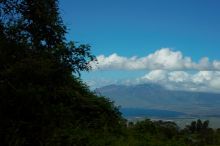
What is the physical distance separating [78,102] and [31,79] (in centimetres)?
834

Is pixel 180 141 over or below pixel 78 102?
below

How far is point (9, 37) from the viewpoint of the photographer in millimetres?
19781

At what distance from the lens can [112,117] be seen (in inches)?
1125

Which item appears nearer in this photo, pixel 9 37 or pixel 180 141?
pixel 9 37

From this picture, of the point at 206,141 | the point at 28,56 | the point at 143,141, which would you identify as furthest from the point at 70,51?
the point at 206,141

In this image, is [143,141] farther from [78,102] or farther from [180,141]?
[78,102]

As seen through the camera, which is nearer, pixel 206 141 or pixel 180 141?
pixel 180 141

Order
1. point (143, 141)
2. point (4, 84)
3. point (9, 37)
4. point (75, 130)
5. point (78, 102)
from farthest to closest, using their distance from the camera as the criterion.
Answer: point (78, 102), point (143, 141), point (75, 130), point (9, 37), point (4, 84)

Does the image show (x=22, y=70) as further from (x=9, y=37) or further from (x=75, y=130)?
(x=75, y=130)

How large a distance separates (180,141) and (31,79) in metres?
8.96

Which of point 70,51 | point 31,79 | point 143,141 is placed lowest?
point 143,141

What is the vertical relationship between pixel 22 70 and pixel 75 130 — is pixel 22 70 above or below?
above

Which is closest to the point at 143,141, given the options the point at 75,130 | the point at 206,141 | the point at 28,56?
the point at 75,130

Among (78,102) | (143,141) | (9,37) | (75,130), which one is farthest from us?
(78,102)
